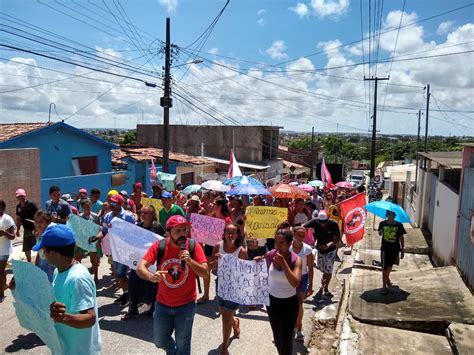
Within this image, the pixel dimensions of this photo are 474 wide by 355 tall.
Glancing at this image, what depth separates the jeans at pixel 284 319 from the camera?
4.67 metres

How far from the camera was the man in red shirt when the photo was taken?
4.10 meters

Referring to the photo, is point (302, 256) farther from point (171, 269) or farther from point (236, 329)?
point (171, 269)

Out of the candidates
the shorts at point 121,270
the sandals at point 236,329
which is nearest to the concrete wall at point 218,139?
the shorts at point 121,270

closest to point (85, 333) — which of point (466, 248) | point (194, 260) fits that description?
point (194, 260)

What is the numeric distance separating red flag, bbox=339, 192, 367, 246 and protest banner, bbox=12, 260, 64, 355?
8.12 meters

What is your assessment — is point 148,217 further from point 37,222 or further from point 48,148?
point 48,148

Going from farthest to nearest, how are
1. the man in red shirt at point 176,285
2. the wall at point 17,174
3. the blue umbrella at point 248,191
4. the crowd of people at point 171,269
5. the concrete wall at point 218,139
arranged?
1. the concrete wall at point 218,139
2. the wall at point 17,174
3. the blue umbrella at point 248,191
4. the man in red shirt at point 176,285
5. the crowd of people at point 171,269

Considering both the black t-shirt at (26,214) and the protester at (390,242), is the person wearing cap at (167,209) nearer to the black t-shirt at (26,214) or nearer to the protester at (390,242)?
the black t-shirt at (26,214)

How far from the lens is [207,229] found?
7.79 meters

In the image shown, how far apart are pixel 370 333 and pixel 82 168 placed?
49.0 ft

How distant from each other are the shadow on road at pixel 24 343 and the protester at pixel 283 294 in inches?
118

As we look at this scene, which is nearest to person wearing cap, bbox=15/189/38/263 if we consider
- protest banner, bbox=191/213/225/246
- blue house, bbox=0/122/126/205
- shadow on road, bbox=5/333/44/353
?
shadow on road, bbox=5/333/44/353

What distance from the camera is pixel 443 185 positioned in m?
11.9

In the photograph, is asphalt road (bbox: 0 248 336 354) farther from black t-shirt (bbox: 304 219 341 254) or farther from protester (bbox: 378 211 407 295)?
protester (bbox: 378 211 407 295)
